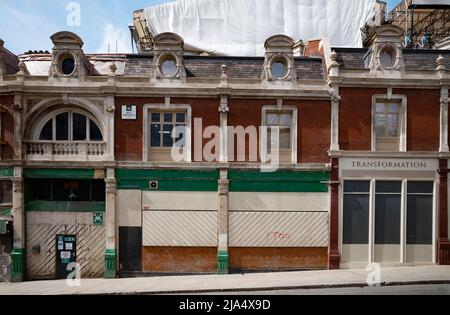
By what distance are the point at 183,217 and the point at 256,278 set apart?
3.68 metres

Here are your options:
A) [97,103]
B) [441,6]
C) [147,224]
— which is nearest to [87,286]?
[147,224]

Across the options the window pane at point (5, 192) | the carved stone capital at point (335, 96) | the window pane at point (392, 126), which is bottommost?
the window pane at point (5, 192)

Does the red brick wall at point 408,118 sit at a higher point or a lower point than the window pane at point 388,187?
higher

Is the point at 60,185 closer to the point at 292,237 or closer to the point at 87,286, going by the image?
the point at 87,286

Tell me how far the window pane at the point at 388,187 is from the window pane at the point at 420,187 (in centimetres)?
45

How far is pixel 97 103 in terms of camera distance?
14219 millimetres

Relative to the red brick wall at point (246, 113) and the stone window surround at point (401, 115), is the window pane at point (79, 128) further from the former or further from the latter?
the stone window surround at point (401, 115)

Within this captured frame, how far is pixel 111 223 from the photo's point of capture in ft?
45.6

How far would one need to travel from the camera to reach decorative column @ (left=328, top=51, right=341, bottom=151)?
556 inches

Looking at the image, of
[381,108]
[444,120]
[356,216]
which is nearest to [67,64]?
[381,108]

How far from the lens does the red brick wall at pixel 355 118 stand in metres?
14.3

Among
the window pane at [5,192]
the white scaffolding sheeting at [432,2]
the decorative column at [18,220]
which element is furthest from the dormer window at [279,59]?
the white scaffolding sheeting at [432,2]

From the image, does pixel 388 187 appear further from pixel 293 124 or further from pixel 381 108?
pixel 293 124

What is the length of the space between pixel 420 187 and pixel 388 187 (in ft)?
4.36
